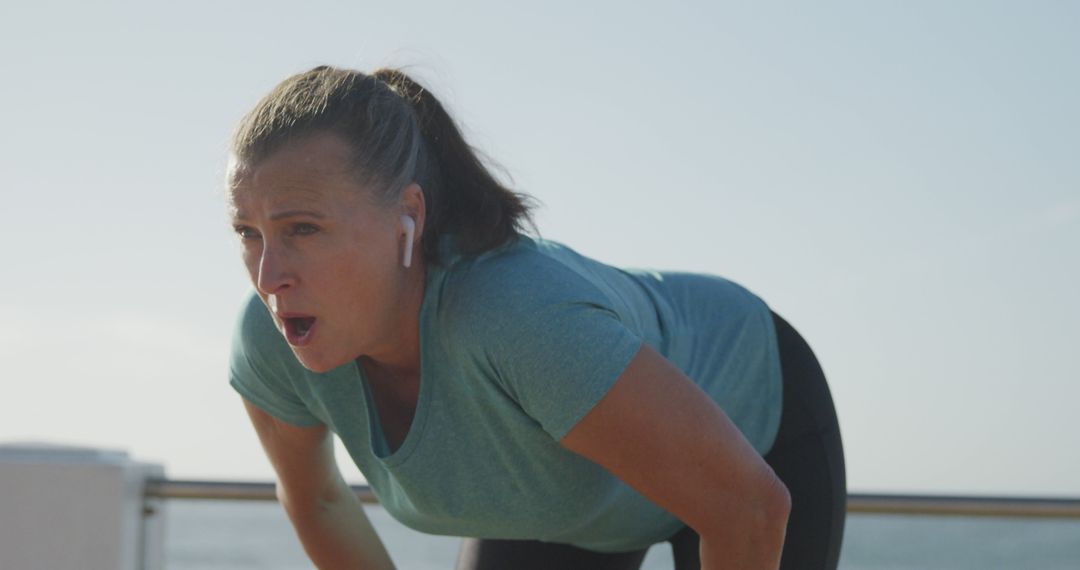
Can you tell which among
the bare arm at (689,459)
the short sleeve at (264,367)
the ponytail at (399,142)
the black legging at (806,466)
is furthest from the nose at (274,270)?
the black legging at (806,466)

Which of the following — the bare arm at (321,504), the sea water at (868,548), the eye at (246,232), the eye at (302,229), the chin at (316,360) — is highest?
the eye at (302,229)

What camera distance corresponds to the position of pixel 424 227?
175 centimetres

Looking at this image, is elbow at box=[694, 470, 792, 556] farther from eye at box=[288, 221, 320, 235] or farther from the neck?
eye at box=[288, 221, 320, 235]

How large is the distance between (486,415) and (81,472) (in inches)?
63.2

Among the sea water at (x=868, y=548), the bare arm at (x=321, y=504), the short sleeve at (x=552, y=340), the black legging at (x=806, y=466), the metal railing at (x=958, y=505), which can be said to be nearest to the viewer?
the short sleeve at (x=552, y=340)

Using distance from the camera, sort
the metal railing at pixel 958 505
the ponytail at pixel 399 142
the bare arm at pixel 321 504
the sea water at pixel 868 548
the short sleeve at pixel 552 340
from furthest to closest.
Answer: the sea water at pixel 868 548
the metal railing at pixel 958 505
the bare arm at pixel 321 504
the ponytail at pixel 399 142
the short sleeve at pixel 552 340

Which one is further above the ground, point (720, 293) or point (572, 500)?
point (720, 293)

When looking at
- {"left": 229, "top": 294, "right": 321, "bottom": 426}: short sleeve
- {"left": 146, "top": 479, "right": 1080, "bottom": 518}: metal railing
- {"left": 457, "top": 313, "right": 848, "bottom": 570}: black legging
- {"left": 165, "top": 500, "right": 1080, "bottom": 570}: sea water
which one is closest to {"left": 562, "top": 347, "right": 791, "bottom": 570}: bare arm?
{"left": 457, "top": 313, "right": 848, "bottom": 570}: black legging

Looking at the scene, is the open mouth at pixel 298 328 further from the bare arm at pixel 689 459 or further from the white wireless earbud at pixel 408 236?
the bare arm at pixel 689 459

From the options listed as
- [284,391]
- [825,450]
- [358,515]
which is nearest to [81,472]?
[358,515]

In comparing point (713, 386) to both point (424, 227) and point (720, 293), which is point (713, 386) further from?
point (424, 227)

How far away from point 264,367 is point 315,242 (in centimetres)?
36

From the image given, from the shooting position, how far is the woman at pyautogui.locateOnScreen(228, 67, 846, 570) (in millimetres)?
1588

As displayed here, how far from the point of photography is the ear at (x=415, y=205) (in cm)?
170
